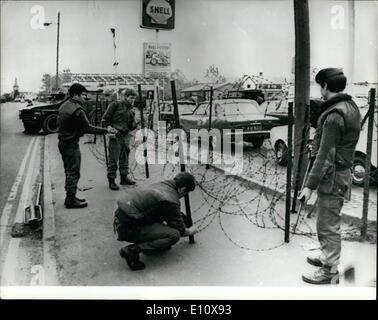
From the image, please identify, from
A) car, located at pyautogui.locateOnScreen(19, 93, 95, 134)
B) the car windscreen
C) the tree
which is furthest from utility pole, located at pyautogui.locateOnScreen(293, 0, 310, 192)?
car, located at pyautogui.locateOnScreen(19, 93, 95, 134)

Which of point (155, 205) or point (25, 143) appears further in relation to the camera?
point (25, 143)

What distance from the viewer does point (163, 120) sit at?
39.3ft

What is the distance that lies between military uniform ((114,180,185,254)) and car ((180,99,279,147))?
580 centimetres

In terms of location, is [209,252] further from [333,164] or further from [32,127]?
[32,127]

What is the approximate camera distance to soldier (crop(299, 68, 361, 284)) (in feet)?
12.2

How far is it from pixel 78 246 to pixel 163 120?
742 centimetres

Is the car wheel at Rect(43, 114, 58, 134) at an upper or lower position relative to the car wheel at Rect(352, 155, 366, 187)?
upper

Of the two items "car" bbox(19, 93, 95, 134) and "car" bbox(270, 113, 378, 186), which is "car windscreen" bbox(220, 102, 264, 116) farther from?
"car" bbox(19, 93, 95, 134)

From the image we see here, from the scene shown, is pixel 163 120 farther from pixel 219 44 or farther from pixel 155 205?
pixel 155 205

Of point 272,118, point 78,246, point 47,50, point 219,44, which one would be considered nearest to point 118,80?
point 47,50

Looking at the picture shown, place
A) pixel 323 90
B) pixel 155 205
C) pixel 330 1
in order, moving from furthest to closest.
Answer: pixel 330 1, pixel 155 205, pixel 323 90

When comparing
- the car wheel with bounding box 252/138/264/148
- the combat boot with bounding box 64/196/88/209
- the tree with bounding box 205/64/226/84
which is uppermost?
the tree with bounding box 205/64/226/84

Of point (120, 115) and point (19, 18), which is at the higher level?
point (19, 18)

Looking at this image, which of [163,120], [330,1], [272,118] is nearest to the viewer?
[330,1]
